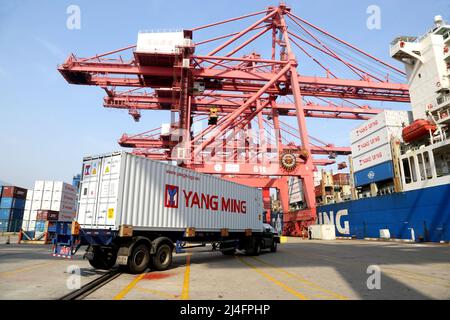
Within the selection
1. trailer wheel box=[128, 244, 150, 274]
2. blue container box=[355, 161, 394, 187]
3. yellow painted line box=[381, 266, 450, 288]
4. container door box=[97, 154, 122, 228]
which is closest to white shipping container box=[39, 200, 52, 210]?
container door box=[97, 154, 122, 228]

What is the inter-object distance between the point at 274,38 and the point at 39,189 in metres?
33.5

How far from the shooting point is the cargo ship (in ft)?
76.0

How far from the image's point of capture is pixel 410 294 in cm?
657

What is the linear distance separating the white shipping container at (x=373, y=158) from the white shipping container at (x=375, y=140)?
437 millimetres

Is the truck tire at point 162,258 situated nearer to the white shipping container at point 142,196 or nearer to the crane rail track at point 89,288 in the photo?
the white shipping container at point 142,196

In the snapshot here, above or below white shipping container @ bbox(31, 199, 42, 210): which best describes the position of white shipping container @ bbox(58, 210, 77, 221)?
below

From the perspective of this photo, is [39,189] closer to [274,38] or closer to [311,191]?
[311,191]

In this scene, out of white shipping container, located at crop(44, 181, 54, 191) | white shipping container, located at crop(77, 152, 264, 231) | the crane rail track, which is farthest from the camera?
white shipping container, located at crop(44, 181, 54, 191)

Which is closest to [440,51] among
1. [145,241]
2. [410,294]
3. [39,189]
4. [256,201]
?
[256,201]

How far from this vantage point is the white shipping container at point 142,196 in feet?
31.7

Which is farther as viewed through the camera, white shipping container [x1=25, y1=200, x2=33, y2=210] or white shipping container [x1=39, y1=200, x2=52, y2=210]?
white shipping container [x1=39, y1=200, x2=52, y2=210]

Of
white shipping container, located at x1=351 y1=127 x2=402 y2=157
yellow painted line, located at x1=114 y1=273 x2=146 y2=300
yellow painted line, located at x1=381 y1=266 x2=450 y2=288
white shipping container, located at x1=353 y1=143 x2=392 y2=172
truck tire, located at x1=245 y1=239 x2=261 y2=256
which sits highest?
white shipping container, located at x1=351 y1=127 x2=402 y2=157

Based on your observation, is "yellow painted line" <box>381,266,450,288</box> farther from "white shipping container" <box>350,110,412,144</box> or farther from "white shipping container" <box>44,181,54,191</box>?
"white shipping container" <box>44,181,54,191</box>

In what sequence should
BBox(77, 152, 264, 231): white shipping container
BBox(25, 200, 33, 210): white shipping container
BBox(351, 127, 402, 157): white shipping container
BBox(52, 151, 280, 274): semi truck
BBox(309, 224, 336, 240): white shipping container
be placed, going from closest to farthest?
BBox(52, 151, 280, 274): semi truck → BBox(77, 152, 264, 231): white shipping container → BBox(351, 127, 402, 157): white shipping container → BBox(309, 224, 336, 240): white shipping container → BBox(25, 200, 33, 210): white shipping container
